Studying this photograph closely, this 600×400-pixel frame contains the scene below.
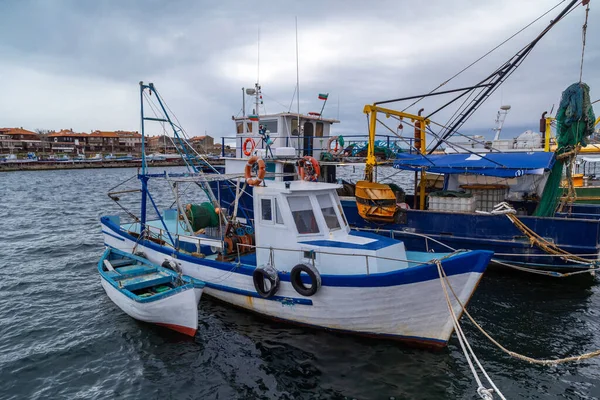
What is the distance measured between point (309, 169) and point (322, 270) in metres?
3.66

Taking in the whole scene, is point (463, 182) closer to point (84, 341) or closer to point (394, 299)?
point (394, 299)

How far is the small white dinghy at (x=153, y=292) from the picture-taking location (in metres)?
9.76

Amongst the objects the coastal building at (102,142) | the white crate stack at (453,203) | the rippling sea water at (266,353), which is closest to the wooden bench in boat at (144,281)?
the rippling sea water at (266,353)

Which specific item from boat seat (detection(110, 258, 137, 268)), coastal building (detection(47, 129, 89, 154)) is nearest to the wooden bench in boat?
boat seat (detection(110, 258, 137, 268))

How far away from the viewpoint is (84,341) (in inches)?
397

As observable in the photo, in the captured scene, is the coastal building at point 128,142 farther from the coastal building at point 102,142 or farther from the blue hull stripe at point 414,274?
the blue hull stripe at point 414,274

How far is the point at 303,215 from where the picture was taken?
10133 millimetres

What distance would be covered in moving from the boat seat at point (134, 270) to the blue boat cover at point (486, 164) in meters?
9.90

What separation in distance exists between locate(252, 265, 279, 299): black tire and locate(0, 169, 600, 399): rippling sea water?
1.08 meters

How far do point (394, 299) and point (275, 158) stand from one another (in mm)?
6532

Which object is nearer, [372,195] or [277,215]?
[277,215]

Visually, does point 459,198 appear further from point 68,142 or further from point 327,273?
point 68,142

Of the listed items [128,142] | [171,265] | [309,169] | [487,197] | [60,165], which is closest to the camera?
[309,169]

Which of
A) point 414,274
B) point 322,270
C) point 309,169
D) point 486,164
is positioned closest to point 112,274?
point 322,270
